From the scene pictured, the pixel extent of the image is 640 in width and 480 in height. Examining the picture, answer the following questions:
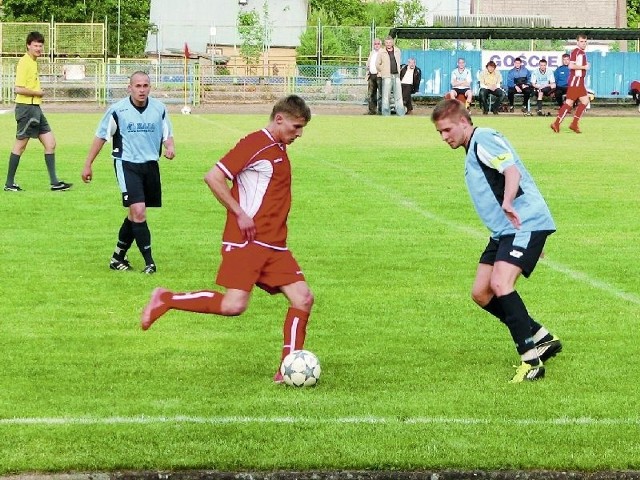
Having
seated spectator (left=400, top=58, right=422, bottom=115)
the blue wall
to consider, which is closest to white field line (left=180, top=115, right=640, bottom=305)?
seated spectator (left=400, top=58, right=422, bottom=115)

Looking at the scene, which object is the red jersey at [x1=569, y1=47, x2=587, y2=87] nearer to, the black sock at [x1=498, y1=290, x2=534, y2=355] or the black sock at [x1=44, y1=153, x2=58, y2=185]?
the black sock at [x1=44, y1=153, x2=58, y2=185]

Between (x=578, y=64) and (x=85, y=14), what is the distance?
56.5 m

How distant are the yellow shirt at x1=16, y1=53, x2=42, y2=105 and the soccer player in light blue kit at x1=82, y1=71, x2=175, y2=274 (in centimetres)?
703

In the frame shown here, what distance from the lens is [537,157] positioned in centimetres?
2477

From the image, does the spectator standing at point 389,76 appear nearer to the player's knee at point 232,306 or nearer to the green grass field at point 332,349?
the green grass field at point 332,349

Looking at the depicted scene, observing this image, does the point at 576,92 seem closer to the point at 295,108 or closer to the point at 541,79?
the point at 541,79

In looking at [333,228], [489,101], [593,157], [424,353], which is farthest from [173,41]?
[424,353]

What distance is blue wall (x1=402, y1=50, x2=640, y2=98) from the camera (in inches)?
1919

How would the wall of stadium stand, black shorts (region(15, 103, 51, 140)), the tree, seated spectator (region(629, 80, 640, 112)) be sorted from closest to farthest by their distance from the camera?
black shorts (region(15, 103, 51, 140)) → seated spectator (region(629, 80, 640, 112)) → the wall of stadium stand → the tree

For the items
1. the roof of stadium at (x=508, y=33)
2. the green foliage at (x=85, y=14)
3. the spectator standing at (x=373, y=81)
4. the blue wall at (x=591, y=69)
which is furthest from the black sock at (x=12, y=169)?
the green foliage at (x=85, y=14)

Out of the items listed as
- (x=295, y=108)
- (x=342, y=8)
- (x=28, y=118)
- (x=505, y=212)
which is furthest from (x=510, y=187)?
(x=342, y=8)

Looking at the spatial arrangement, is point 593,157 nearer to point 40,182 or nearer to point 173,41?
point 40,182

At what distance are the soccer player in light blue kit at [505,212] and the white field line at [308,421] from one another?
0.99 metres

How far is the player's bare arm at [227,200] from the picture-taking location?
793cm
